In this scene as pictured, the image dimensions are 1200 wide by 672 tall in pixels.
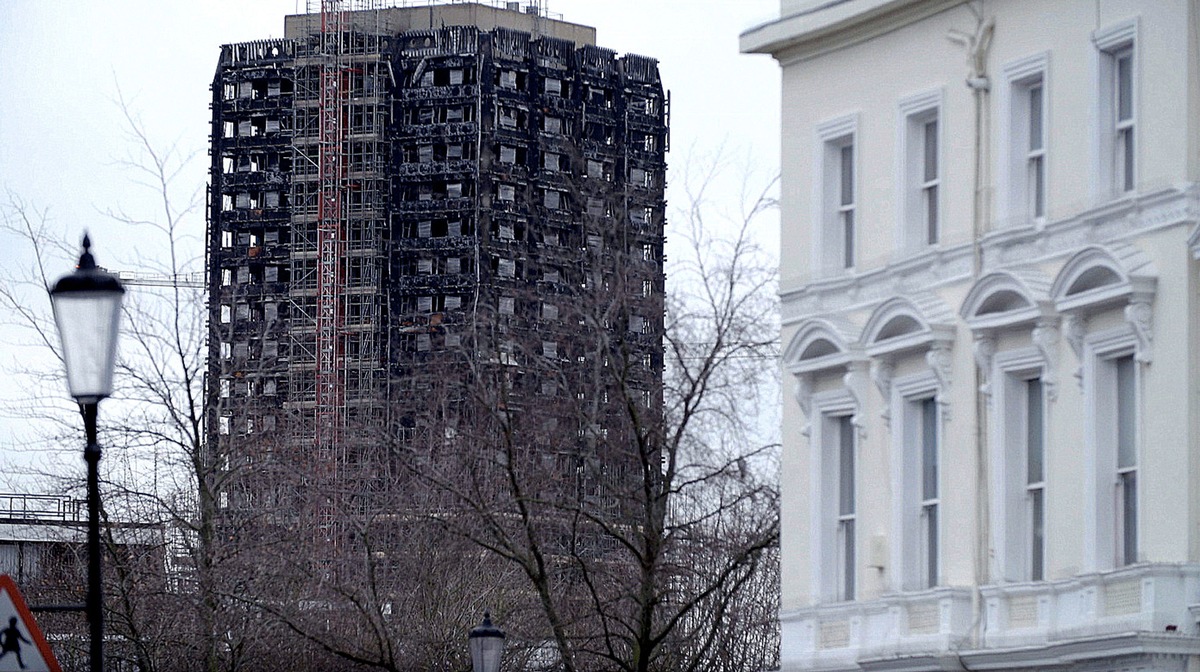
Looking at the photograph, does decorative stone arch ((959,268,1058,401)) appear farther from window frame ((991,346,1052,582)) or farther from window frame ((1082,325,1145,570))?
window frame ((1082,325,1145,570))

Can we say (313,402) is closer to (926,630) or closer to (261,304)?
(261,304)

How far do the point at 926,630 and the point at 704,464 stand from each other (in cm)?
340

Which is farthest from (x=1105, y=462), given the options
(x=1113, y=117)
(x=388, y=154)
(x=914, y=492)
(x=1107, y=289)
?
(x=388, y=154)

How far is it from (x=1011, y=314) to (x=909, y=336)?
252cm

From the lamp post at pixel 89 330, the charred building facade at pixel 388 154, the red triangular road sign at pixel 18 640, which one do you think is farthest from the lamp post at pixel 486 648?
the charred building facade at pixel 388 154

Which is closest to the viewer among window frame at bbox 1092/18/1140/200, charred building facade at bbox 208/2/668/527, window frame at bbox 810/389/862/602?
window frame at bbox 1092/18/1140/200

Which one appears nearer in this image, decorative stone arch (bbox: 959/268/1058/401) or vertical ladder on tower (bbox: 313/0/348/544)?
decorative stone arch (bbox: 959/268/1058/401)

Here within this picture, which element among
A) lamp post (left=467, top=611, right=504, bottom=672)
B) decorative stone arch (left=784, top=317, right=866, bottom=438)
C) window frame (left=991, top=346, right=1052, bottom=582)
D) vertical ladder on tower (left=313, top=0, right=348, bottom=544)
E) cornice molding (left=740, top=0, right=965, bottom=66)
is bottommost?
lamp post (left=467, top=611, right=504, bottom=672)

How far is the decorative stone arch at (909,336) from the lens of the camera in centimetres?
3281

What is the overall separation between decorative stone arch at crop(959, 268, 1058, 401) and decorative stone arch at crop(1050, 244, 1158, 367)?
375 millimetres

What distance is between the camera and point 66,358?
56.4 feet

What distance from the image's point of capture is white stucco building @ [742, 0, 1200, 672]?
1124 inches

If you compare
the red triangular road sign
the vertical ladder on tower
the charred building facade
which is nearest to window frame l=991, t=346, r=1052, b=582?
the red triangular road sign

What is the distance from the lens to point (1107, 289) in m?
29.1
